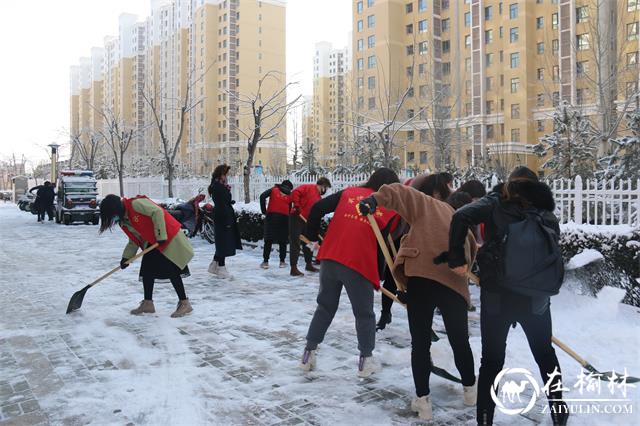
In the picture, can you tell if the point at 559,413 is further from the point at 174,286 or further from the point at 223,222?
the point at 223,222

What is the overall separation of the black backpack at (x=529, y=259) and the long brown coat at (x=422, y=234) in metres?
0.47

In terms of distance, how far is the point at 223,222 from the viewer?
8727 millimetres

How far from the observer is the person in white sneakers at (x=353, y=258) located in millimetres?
3900

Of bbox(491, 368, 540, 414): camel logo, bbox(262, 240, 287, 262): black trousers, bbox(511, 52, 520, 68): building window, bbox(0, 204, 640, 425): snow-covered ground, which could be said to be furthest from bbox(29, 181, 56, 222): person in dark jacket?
bbox(511, 52, 520, 68): building window

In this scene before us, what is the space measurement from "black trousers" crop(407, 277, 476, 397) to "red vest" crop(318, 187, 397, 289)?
552mm

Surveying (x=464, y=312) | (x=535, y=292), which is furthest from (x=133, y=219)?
(x=535, y=292)

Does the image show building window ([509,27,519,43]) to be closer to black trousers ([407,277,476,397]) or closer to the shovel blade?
the shovel blade

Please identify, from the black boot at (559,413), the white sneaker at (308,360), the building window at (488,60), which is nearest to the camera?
the black boot at (559,413)

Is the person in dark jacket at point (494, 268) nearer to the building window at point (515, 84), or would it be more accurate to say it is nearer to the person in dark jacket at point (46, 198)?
the person in dark jacket at point (46, 198)

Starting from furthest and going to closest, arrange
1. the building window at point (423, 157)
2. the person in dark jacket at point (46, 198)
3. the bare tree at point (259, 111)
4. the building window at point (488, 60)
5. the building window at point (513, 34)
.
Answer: the building window at point (423, 157) → the building window at point (488, 60) → the building window at point (513, 34) → the person in dark jacket at point (46, 198) → the bare tree at point (259, 111)

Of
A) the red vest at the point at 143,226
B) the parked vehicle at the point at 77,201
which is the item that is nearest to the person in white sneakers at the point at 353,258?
Result: the red vest at the point at 143,226

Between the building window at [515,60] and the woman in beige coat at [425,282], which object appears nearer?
the woman in beige coat at [425,282]

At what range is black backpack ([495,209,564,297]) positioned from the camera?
285cm

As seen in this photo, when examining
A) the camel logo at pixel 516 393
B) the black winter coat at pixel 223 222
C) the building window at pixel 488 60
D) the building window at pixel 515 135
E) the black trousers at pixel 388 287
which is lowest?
the camel logo at pixel 516 393
